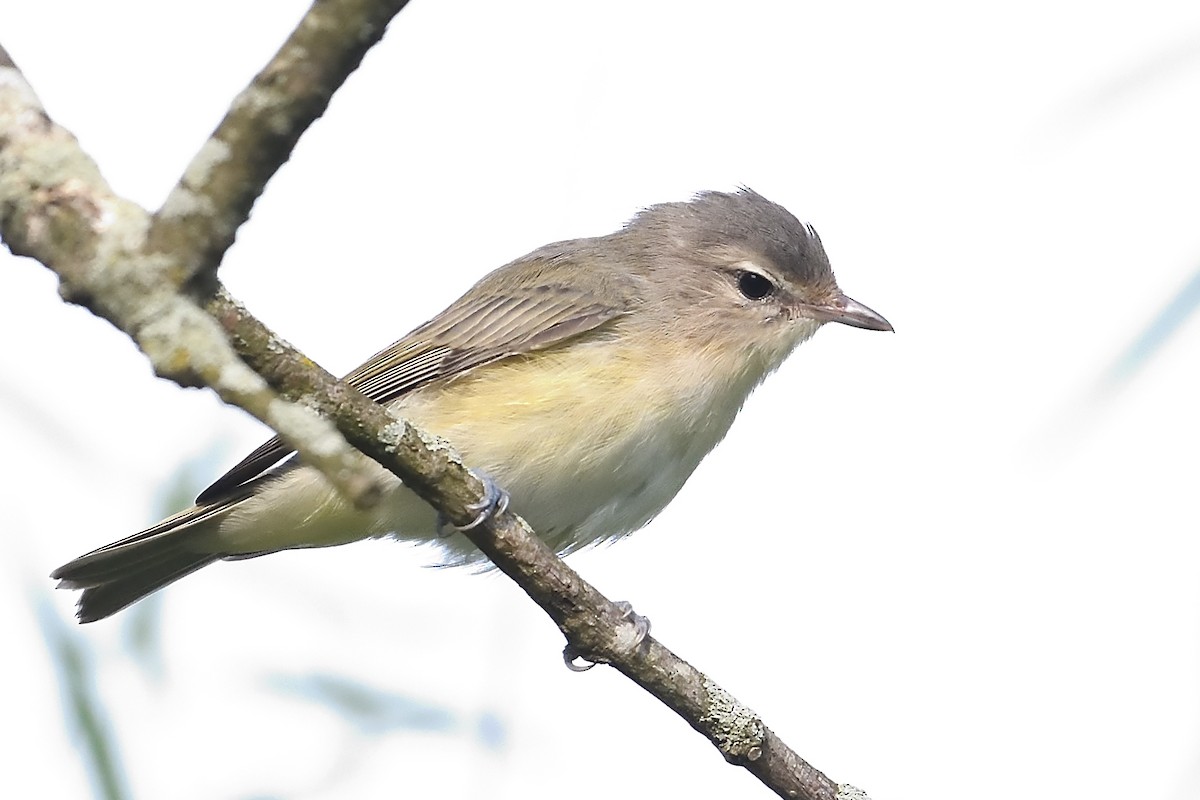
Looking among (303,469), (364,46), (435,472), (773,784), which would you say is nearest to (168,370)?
(364,46)

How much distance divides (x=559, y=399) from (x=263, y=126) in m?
3.28

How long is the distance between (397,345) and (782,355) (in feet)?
5.48

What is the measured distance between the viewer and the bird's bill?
6199 mm

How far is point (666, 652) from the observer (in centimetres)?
401

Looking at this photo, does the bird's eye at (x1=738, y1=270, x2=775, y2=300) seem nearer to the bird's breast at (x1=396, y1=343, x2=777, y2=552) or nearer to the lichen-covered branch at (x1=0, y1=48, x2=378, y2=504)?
the bird's breast at (x1=396, y1=343, x2=777, y2=552)

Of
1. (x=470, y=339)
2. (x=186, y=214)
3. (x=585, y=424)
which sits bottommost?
(x=186, y=214)

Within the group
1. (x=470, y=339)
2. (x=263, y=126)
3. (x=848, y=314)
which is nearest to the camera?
(x=263, y=126)

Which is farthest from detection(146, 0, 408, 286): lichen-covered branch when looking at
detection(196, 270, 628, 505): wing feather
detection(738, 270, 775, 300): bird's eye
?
detection(738, 270, 775, 300): bird's eye

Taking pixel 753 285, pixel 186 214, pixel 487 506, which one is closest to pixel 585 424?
pixel 753 285

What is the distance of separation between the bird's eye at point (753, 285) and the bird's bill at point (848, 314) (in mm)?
195

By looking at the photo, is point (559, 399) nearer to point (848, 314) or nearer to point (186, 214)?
point (848, 314)

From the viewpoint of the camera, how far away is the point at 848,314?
626 centimetres

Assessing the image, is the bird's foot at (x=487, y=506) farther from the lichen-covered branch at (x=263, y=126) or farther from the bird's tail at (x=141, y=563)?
the bird's tail at (x=141, y=563)

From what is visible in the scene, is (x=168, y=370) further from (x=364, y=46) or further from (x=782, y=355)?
(x=782, y=355)
